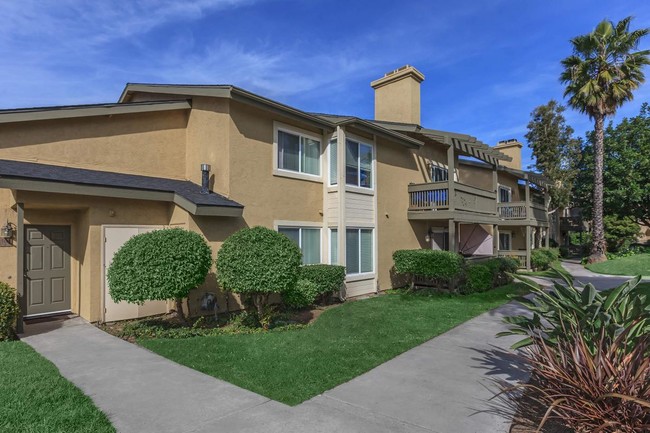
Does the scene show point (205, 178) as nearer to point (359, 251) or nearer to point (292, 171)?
point (292, 171)

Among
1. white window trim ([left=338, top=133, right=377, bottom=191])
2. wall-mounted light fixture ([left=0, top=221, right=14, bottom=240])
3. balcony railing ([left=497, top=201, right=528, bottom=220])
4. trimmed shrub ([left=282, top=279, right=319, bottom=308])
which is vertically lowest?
trimmed shrub ([left=282, top=279, right=319, bottom=308])

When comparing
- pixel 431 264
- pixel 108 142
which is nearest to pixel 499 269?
pixel 431 264

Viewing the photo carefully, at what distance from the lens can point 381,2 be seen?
13383mm

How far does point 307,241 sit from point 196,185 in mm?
3895

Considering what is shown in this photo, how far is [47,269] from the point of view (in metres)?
8.83

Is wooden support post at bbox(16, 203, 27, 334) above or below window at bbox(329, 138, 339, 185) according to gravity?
below

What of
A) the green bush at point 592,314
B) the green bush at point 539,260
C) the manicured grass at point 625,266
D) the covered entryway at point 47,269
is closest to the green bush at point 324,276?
the covered entryway at point 47,269

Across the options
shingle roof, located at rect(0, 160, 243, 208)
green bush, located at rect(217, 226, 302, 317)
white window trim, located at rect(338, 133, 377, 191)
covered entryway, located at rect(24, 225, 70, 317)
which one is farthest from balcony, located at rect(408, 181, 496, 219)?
covered entryway, located at rect(24, 225, 70, 317)

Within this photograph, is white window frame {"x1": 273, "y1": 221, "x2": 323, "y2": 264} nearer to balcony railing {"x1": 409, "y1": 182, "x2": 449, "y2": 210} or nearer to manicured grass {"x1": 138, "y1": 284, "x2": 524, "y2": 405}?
manicured grass {"x1": 138, "y1": 284, "x2": 524, "y2": 405}

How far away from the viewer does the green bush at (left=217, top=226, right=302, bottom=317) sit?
813 cm

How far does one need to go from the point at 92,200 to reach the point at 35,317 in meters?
3.13

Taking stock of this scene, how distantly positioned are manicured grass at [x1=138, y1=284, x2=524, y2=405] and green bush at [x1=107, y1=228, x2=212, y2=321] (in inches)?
39.1

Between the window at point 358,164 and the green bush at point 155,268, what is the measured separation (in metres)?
6.24

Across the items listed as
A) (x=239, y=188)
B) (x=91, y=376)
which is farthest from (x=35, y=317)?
(x=239, y=188)
